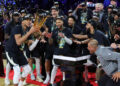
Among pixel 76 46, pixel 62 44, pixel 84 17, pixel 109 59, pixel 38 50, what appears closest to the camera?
pixel 109 59

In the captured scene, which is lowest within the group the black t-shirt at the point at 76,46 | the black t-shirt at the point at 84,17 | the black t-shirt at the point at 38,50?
the black t-shirt at the point at 38,50

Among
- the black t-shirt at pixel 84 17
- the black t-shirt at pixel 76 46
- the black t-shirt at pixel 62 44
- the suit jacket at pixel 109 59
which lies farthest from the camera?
the black t-shirt at pixel 84 17

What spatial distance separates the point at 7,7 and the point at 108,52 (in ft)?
32.0

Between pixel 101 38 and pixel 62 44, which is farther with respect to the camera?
pixel 62 44

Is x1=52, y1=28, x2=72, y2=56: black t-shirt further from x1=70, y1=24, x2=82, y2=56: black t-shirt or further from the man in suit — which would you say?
the man in suit

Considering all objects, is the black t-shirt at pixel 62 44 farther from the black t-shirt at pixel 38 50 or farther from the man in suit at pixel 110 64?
the man in suit at pixel 110 64

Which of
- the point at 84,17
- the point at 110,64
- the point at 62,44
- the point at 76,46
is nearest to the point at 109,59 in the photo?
the point at 110,64

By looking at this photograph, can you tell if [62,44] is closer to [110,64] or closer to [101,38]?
[101,38]

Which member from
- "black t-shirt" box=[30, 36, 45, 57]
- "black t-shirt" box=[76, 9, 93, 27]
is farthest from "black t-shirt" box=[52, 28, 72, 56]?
"black t-shirt" box=[76, 9, 93, 27]

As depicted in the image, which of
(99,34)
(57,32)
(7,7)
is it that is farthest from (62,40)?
(7,7)

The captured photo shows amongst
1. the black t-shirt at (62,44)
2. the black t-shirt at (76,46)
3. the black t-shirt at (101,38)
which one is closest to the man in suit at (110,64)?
the black t-shirt at (101,38)

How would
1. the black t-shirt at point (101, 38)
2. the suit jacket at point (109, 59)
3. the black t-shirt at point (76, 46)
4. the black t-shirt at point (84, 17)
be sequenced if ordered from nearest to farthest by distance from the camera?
the suit jacket at point (109, 59), the black t-shirt at point (101, 38), the black t-shirt at point (76, 46), the black t-shirt at point (84, 17)

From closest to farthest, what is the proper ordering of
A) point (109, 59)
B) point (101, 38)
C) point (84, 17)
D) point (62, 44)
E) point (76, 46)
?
point (109, 59)
point (101, 38)
point (62, 44)
point (76, 46)
point (84, 17)

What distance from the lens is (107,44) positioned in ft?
16.3
